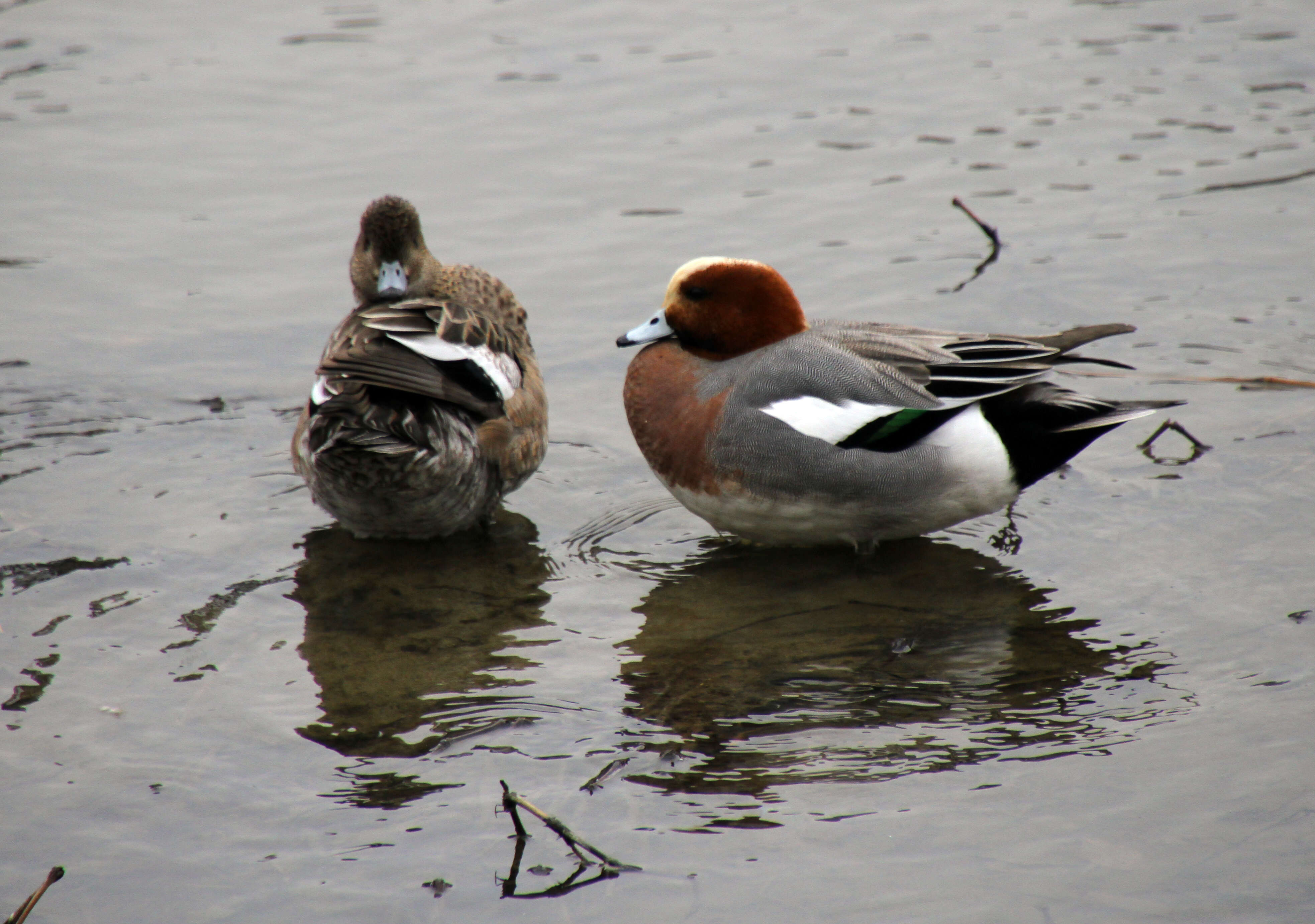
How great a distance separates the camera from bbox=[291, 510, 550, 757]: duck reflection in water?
408cm

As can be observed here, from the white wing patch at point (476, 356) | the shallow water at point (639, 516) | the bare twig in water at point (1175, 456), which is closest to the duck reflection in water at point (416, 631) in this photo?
the shallow water at point (639, 516)

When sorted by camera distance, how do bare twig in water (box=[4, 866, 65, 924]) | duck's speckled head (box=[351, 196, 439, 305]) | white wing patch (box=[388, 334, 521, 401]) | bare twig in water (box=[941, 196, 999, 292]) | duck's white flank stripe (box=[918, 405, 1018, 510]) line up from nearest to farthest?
bare twig in water (box=[4, 866, 65, 924])
duck's white flank stripe (box=[918, 405, 1018, 510])
white wing patch (box=[388, 334, 521, 401])
duck's speckled head (box=[351, 196, 439, 305])
bare twig in water (box=[941, 196, 999, 292])

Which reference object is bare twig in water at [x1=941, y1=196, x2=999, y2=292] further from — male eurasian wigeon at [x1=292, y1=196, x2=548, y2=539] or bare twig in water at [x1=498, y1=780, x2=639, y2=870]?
bare twig in water at [x1=498, y1=780, x2=639, y2=870]

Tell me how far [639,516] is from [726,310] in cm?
94

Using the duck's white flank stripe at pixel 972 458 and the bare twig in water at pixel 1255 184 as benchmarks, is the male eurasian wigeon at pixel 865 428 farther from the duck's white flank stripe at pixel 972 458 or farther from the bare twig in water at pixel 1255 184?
the bare twig in water at pixel 1255 184

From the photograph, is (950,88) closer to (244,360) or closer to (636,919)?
(244,360)

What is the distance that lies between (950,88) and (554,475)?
4.70 metres

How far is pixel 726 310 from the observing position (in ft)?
17.2

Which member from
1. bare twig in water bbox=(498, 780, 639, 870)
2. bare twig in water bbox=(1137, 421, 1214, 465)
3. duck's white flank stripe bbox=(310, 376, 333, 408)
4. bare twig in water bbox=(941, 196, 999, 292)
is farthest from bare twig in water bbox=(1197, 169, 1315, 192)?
bare twig in water bbox=(498, 780, 639, 870)

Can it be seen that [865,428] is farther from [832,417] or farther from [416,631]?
[416,631]

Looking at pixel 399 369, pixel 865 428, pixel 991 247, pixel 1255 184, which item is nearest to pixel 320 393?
pixel 399 369

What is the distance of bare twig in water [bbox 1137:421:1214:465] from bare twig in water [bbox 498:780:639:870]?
3.25 metres

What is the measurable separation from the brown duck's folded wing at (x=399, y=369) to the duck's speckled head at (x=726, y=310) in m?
0.62

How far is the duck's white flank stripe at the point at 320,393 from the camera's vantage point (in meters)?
4.94
